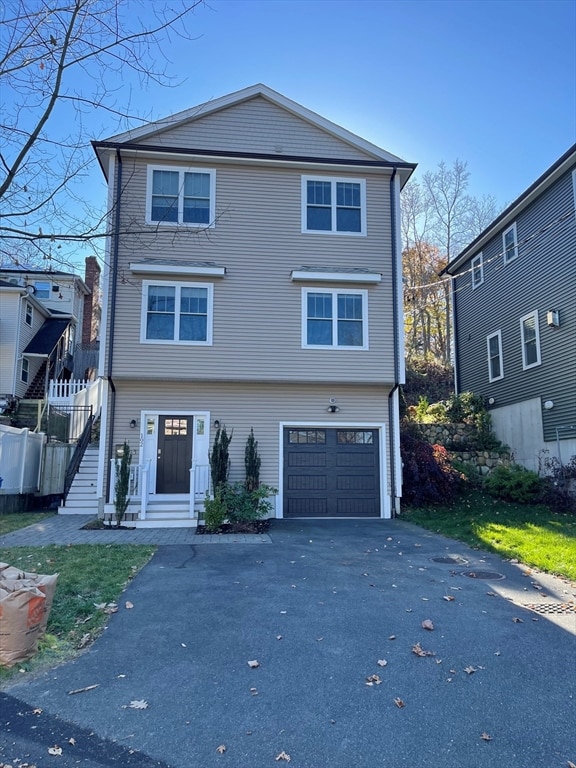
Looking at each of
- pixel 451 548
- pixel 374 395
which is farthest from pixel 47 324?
pixel 451 548

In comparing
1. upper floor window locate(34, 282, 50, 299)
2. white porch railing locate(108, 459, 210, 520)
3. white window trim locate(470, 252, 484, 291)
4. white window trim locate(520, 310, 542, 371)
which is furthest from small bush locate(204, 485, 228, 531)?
upper floor window locate(34, 282, 50, 299)

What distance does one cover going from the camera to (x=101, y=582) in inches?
238

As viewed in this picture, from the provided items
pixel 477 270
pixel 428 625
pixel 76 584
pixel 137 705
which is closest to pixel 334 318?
pixel 76 584

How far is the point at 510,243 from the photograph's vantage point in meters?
16.2

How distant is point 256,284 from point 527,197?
27.4 ft

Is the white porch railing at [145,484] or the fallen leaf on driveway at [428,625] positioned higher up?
the white porch railing at [145,484]

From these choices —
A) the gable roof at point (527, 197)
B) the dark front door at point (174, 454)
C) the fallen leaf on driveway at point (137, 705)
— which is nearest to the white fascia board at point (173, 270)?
the dark front door at point (174, 454)

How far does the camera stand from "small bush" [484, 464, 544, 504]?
12.5 metres

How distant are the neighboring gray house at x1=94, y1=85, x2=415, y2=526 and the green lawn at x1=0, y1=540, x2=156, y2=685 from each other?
364 cm

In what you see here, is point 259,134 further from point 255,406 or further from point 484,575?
point 484,575

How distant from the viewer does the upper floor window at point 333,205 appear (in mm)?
12766

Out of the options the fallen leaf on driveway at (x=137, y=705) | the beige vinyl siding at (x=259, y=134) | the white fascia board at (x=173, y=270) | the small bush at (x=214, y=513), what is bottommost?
the fallen leaf on driveway at (x=137, y=705)

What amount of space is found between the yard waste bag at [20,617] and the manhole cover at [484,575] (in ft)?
16.7

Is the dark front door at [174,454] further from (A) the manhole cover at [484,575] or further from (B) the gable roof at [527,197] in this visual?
(B) the gable roof at [527,197]
